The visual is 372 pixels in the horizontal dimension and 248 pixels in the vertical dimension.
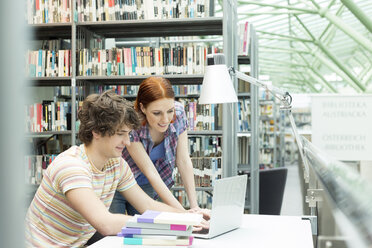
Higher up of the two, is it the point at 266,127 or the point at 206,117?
the point at 206,117

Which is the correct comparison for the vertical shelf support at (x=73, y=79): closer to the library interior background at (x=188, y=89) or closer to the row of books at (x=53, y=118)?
the library interior background at (x=188, y=89)

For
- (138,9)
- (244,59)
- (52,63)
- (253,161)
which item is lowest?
(253,161)

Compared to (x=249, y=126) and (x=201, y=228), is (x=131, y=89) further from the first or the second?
(x=201, y=228)

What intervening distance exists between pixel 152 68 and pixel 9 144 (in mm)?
4005

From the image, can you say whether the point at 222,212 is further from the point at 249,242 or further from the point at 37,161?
the point at 37,161

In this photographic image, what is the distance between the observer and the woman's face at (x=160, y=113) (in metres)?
2.52

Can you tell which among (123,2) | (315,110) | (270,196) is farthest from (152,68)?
(315,110)

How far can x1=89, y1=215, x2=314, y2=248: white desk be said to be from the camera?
1.84 m

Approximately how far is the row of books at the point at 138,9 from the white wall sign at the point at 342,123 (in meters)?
2.04

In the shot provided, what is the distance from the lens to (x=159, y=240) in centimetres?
174

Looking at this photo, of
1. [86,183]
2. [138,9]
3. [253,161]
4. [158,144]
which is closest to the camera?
[86,183]

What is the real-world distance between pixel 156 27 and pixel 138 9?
239 mm

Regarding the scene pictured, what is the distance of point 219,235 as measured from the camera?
201 cm

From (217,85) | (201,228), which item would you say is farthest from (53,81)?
(201,228)
